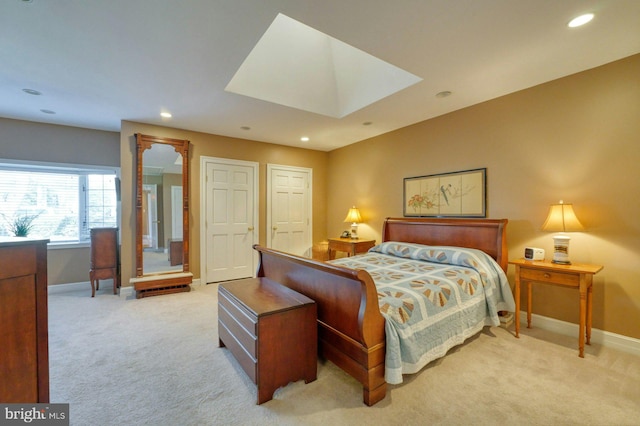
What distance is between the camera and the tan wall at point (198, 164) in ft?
13.2

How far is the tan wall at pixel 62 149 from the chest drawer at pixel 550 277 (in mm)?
5928

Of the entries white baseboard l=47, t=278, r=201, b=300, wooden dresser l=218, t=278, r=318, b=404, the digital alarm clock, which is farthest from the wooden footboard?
white baseboard l=47, t=278, r=201, b=300

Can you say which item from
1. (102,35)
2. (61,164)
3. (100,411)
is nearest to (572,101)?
(102,35)

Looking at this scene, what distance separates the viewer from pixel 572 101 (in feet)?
8.75

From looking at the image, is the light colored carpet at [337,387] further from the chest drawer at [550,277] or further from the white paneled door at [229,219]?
the white paneled door at [229,219]

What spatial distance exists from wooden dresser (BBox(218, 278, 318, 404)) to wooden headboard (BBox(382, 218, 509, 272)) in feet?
7.42

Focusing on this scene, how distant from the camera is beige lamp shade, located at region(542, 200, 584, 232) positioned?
97.0 inches

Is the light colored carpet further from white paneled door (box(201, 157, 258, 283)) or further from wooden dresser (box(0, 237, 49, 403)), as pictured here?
white paneled door (box(201, 157, 258, 283))

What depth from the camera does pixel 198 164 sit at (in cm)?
448

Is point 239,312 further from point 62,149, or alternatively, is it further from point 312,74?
point 62,149

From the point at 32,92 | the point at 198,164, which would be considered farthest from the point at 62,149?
the point at 198,164

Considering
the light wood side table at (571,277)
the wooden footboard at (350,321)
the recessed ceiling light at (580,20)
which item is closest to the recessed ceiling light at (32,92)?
Result: the wooden footboard at (350,321)

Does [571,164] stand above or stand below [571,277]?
above

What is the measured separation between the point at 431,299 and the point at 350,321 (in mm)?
689
